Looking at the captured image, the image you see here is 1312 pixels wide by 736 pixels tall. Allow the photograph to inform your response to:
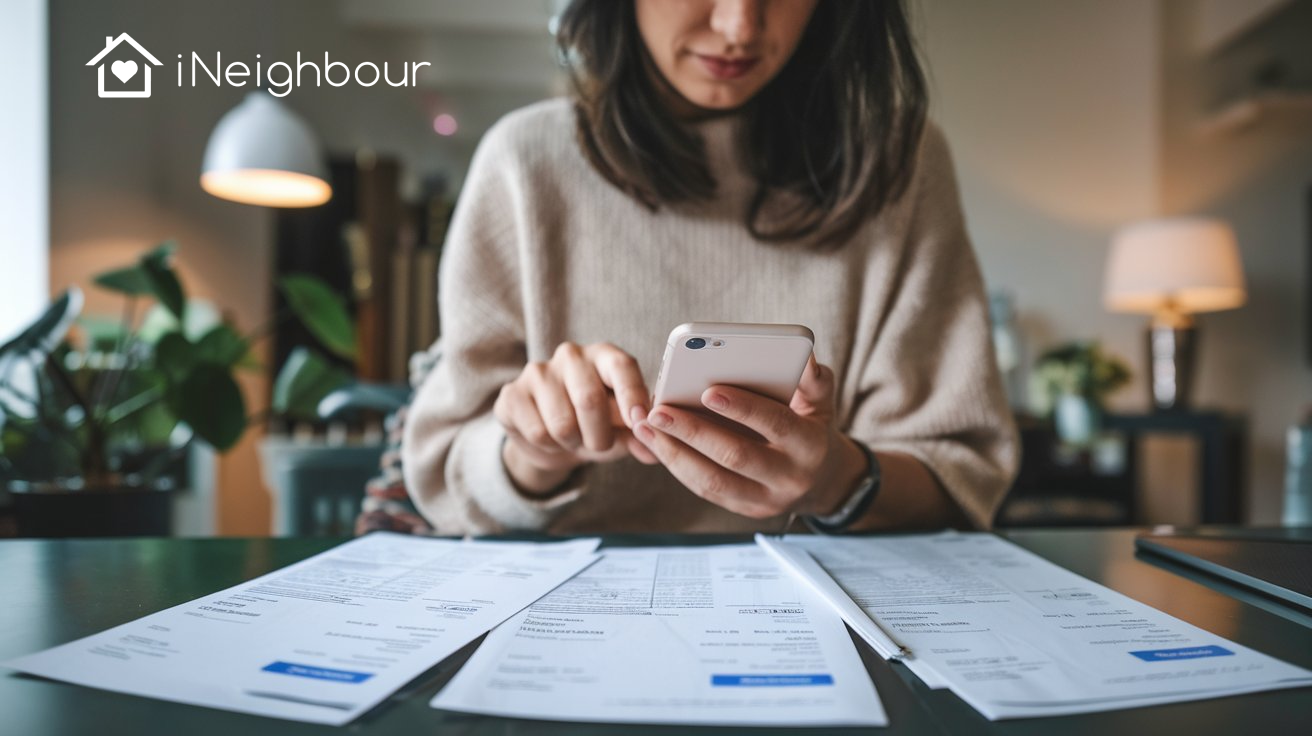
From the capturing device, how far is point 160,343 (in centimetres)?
105

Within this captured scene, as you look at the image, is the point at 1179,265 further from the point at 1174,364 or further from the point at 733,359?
the point at 733,359

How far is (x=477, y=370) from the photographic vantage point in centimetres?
74

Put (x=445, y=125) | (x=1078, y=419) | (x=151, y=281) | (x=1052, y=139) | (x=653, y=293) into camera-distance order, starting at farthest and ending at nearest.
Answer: (x=445, y=125) < (x=1052, y=139) < (x=1078, y=419) < (x=151, y=281) < (x=653, y=293)

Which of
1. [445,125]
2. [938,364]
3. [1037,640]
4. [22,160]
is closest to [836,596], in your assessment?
[1037,640]

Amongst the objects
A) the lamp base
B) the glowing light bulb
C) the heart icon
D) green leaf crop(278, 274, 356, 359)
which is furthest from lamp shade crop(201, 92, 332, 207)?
the lamp base

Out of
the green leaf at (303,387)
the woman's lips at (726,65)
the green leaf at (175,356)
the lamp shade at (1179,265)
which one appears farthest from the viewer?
the lamp shade at (1179,265)

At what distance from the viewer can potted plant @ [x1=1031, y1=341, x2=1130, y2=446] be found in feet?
6.92

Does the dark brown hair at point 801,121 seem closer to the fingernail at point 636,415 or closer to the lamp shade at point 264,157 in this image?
the fingernail at point 636,415

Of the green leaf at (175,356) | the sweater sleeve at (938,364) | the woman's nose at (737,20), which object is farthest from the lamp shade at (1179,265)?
the green leaf at (175,356)

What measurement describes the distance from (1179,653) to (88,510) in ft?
3.85

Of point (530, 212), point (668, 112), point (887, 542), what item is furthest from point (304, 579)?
point (668, 112)

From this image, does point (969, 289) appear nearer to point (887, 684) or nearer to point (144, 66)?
point (887, 684)

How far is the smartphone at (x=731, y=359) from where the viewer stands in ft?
1.20

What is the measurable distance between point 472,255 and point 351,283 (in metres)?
2.38
